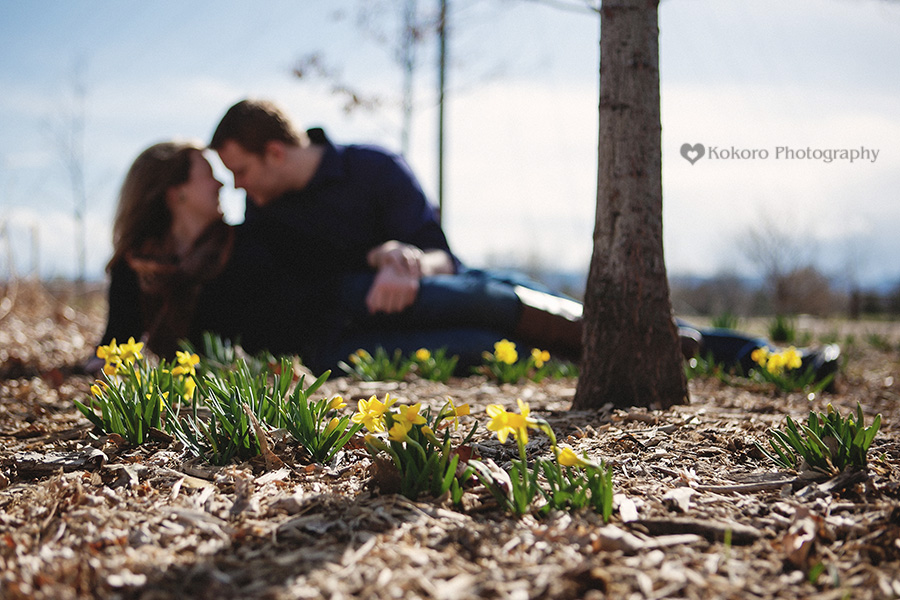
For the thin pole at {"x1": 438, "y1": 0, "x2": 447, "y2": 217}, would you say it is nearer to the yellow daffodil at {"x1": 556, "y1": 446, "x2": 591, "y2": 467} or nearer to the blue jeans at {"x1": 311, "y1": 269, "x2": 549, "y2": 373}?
the blue jeans at {"x1": 311, "y1": 269, "x2": 549, "y2": 373}

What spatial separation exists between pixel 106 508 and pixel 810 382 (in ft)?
10.9

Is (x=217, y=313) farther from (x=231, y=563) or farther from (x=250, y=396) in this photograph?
(x=231, y=563)

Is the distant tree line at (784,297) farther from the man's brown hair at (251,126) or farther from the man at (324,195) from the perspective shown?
the man's brown hair at (251,126)

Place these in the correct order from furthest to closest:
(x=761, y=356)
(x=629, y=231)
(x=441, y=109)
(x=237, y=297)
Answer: (x=441, y=109) < (x=237, y=297) < (x=761, y=356) < (x=629, y=231)

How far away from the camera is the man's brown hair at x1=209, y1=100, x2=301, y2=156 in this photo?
13.0 ft

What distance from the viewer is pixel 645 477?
1.71 meters

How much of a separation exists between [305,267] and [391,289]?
105 cm

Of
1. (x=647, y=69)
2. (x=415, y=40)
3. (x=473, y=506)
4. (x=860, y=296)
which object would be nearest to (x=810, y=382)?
(x=647, y=69)

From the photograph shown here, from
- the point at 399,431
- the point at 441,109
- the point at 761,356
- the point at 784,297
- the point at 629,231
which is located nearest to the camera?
the point at 399,431

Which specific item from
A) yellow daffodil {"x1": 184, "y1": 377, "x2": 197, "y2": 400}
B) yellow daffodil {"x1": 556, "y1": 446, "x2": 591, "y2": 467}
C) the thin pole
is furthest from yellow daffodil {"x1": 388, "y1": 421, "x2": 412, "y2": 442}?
the thin pole

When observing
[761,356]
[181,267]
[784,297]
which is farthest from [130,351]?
[784,297]

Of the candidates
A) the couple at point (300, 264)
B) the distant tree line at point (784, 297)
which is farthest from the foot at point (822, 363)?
the distant tree line at point (784, 297)

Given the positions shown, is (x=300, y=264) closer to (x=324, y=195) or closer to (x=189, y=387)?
(x=324, y=195)

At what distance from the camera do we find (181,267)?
3842 millimetres
